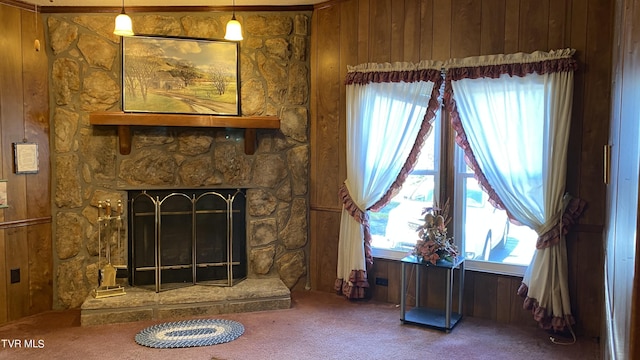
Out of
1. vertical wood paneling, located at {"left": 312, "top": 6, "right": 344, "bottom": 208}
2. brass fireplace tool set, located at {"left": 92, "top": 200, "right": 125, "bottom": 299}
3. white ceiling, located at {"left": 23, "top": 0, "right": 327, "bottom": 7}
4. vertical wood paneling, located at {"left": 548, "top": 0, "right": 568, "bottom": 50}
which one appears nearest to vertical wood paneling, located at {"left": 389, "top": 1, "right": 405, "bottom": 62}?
vertical wood paneling, located at {"left": 312, "top": 6, "right": 344, "bottom": 208}

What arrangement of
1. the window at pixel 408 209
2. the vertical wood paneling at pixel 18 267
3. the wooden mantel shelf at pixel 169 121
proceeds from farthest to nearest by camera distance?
the window at pixel 408 209 → the wooden mantel shelf at pixel 169 121 → the vertical wood paneling at pixel 18 267

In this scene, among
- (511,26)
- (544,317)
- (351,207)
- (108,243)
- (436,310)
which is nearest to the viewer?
(544,317)

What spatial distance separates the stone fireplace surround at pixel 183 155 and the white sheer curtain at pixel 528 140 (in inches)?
62.9

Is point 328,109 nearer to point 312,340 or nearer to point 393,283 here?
point 393,283

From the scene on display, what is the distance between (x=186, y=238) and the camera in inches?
181

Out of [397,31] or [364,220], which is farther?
[364,220]

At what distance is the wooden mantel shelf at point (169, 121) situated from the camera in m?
4.21

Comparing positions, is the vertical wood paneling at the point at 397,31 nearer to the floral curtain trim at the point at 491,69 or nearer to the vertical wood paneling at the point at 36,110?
the floral curtain trim at the point at 491,69

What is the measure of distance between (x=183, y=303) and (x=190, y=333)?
47 cm

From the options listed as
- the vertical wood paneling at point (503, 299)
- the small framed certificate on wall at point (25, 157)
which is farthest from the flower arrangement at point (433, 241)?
the small framed certificate on wall at point (25, 157)

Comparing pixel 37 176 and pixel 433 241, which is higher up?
pixel 37 176

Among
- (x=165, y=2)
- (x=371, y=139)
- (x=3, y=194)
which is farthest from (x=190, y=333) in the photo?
(x=165, y=2)

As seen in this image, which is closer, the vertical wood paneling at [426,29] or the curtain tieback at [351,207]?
the vertical wood paneling at [426,29]

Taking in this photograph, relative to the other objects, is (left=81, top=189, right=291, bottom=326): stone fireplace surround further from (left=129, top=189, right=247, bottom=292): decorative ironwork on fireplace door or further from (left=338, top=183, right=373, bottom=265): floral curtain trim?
(left=338, top=183, right=373, bottom=265): floral curtain trim
